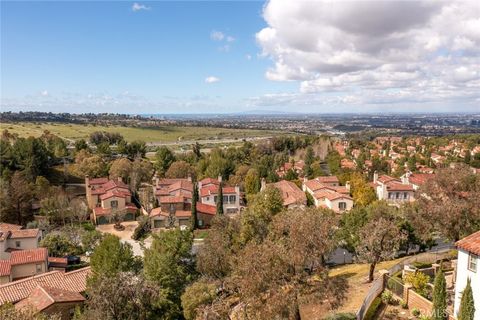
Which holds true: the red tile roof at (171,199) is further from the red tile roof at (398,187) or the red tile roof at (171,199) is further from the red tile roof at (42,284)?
the red tile roof at (398,187)

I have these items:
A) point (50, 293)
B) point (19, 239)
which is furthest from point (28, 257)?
point (50, 293)

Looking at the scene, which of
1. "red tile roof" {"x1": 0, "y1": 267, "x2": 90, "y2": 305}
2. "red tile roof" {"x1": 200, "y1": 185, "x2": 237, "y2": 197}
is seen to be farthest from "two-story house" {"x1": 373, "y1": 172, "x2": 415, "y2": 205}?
"red tile roof" {"x1": 0, "y1": 267, "x2": 90, "y2": 305}

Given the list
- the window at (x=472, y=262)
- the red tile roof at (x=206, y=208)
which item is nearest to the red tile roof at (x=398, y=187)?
the red tile roof at (x=206, y=208)

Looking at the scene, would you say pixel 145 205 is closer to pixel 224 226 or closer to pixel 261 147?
pixel 224 226

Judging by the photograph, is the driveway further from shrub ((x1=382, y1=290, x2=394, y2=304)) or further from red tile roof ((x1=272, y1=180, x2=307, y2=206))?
shrub ((x1=382, y1=290, x2=394, y2=304))

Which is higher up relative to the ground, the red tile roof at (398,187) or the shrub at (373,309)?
the shrub at (373,309)

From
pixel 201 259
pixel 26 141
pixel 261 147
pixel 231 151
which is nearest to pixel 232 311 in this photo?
pixel 201 259

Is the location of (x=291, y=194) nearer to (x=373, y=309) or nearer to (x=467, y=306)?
(x=373, y=309)
